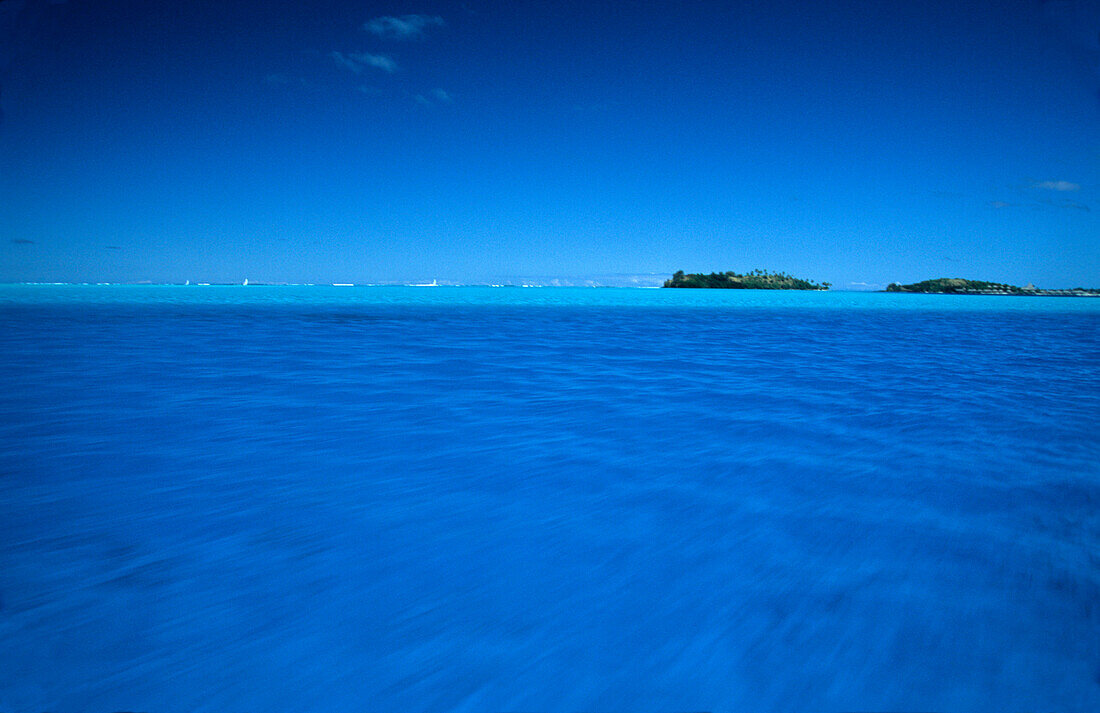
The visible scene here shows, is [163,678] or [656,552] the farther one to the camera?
[656,552]

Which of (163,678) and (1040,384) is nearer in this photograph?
(163,678)

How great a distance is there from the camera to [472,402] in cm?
838

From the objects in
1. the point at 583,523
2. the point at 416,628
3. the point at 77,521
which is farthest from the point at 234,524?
the point at 583,523

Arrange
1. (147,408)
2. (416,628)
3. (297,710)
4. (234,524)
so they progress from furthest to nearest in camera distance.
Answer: (147,408) → (234,524) → (416,628) → (297,710)

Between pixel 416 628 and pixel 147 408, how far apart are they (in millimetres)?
7187

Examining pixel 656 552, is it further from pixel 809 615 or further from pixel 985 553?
pixel 985 553

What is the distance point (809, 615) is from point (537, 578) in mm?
1738

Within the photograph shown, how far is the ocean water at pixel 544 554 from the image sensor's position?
8.61 feet

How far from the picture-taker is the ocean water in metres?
2.62

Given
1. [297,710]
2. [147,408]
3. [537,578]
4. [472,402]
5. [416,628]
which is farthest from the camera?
[472,402]

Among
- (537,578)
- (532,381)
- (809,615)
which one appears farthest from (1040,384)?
(537,578)

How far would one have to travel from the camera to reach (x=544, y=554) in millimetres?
3822

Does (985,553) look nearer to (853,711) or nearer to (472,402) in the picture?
(853,711)

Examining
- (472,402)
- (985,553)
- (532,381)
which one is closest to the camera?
(985,553)
